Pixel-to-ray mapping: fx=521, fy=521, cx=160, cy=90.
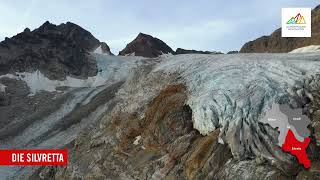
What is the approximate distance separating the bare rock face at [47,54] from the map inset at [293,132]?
57955 mm

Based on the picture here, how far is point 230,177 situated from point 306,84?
526 centimetres

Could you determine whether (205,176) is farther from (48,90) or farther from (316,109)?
(48,90)

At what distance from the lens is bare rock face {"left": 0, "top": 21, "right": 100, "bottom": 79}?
242 ft

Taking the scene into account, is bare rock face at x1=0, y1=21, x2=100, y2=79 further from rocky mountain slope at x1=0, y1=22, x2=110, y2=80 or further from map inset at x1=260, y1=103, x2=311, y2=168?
map inset at x1=260, y1=103, x2=311, y2=168

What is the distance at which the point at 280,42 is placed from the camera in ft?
232

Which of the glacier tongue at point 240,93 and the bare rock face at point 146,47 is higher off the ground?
the bare rock face at point 146,47

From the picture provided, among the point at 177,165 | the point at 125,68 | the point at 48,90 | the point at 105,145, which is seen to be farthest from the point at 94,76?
the point at 177,165

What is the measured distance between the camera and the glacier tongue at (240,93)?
58.8 feet

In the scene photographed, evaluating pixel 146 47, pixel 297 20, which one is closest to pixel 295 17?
pixel 297 20

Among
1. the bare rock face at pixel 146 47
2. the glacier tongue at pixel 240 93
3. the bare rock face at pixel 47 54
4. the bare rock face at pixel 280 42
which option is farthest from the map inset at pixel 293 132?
the bare rock face at pixel 146 47

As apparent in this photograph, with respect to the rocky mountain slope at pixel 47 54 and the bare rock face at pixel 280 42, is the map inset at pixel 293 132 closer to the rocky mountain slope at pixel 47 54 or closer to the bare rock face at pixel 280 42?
the bare rock face at pixel 280 42

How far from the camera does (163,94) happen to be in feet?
78.8

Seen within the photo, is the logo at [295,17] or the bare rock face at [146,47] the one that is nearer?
the logo at [295,17]

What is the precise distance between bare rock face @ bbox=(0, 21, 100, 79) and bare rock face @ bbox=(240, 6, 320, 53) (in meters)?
23.9
